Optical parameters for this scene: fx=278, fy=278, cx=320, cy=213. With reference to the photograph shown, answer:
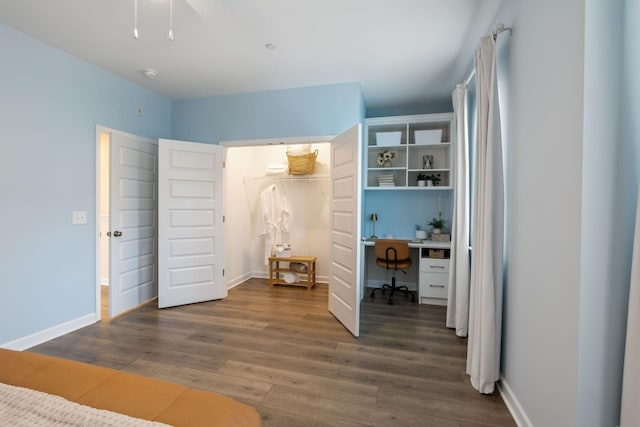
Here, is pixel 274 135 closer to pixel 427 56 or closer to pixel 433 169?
pixel 427 56

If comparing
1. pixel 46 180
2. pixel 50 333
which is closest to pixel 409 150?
pixel 46 180

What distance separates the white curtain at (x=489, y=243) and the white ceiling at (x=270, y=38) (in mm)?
682

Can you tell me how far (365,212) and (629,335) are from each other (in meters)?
3.40

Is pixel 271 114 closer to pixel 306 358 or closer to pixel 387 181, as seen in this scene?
pixel 387 181

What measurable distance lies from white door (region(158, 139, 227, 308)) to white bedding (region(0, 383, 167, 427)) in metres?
2.74

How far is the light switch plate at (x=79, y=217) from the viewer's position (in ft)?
9.29

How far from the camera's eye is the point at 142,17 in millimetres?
2230

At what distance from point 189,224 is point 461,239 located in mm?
3233

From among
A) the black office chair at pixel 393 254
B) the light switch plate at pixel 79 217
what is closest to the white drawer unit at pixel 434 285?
the black office chair at pixel 393 254

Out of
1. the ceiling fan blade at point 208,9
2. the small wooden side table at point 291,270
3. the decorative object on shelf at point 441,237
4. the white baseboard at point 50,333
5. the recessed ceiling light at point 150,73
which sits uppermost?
the recessed ceiling light at point 150,73

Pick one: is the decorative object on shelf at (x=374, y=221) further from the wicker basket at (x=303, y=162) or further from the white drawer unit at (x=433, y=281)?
the wicker basket at (x=303, y=162)

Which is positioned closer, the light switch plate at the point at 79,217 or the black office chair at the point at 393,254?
the light switch plate at the point at 79,217

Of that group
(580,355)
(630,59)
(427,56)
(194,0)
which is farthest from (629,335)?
(194,0)

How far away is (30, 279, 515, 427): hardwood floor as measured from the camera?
5.71 feet
